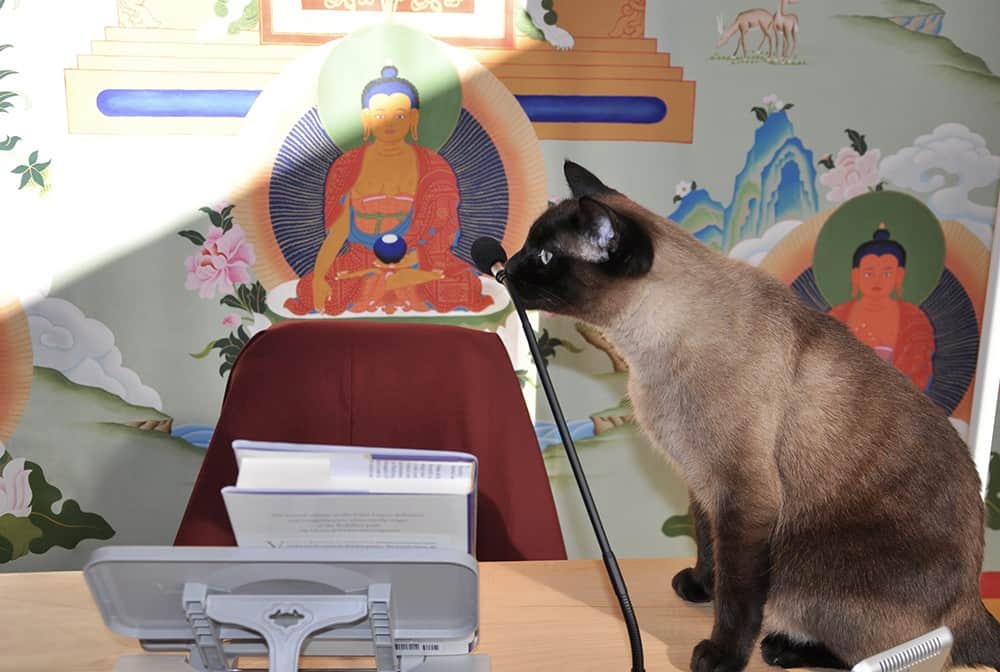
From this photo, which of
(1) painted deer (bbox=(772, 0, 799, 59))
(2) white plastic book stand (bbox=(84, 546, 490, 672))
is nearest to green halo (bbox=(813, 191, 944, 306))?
(1) painted deer (bbox=(772, 0, 799, 59))

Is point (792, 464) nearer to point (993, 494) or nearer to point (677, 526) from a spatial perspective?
point (677, 526)

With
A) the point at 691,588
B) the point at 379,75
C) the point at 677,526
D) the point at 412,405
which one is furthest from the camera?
the point at 677,526

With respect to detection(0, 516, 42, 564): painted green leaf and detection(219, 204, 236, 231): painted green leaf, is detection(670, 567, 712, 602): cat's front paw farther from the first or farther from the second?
detection(0, 516, 42, 564): painted green leaf

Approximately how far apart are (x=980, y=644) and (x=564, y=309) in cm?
76

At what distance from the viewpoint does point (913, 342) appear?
8.59 feet

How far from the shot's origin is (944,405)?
2.66m

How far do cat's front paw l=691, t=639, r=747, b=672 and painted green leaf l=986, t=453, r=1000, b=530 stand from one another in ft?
6.03

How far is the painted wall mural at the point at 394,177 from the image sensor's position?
229 centimetres

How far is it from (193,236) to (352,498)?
1.64 meters

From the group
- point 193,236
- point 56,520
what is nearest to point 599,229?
point 193,236

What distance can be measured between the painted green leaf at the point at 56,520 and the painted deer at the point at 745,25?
2.23 metres

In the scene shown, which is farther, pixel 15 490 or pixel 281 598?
pixel 15 490

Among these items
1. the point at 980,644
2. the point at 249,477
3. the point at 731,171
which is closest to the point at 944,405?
the point at 731,171

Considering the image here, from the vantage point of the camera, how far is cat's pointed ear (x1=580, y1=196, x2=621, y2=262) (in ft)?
4.04
